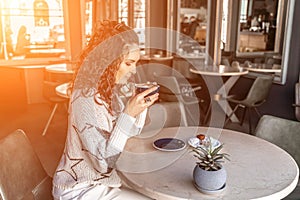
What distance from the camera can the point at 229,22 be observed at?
5.09m

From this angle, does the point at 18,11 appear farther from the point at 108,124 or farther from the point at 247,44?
the point at 108,124

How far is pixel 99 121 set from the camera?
4.55ft

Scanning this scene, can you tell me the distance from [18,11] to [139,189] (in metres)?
5.27

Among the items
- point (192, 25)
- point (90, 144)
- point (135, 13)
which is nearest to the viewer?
point (90, 144)

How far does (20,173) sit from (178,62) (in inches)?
198

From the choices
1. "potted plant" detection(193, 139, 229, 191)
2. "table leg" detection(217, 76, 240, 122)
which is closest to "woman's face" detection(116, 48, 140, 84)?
"potted plant" detection(193, 139, 229, 191)

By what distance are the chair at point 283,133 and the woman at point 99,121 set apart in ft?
2.97

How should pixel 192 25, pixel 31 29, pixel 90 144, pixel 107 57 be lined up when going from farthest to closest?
1. pixel 192 25
2. pixel 31 29
3. pixel 107 57
4. pixel 90 144

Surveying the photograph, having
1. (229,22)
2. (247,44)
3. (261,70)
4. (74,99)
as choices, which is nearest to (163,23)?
(229,22)

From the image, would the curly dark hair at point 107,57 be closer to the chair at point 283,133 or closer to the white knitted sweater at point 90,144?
the white knitted sweater at point 90,144

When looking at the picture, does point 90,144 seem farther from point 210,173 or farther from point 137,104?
point 210,173

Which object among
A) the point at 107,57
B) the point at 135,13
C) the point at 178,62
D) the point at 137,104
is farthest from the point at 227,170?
the point at 135,13

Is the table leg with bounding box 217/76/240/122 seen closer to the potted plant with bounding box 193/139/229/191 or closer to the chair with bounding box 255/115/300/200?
the chair with bounding box 255/115/300/200

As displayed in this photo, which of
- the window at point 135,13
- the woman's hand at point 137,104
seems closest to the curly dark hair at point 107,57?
the woman's hand at point 137,104
